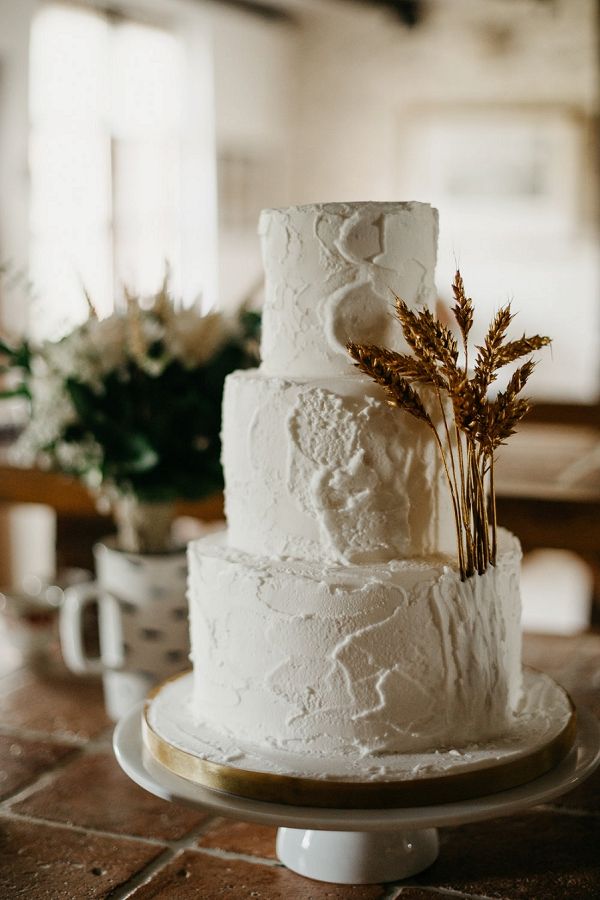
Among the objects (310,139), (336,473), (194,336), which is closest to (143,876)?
(336,473)

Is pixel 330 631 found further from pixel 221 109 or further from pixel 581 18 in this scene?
pixel 581 18

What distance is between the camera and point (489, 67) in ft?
24.8

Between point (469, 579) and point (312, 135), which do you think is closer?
point (469, 579)

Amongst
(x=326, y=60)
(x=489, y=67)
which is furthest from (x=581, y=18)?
(x=326, y=60)

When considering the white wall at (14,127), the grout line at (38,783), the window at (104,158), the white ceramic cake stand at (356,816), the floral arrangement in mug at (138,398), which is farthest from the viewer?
the window at (104,158)

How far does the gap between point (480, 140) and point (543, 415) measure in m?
4.11

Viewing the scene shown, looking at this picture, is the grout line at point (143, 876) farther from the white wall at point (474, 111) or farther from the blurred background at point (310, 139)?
the white wall at point (474, 111)

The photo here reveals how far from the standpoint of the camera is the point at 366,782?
1.13 metres

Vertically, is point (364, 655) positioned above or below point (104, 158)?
below

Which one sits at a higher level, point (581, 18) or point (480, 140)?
point (581, 18)

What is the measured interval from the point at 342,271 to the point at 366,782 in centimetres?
56

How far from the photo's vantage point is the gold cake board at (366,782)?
113 centimetres

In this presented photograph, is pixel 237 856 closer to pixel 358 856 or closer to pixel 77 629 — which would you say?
pixel 358 856

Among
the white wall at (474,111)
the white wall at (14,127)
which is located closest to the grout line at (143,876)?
the white wall at (14,127)
